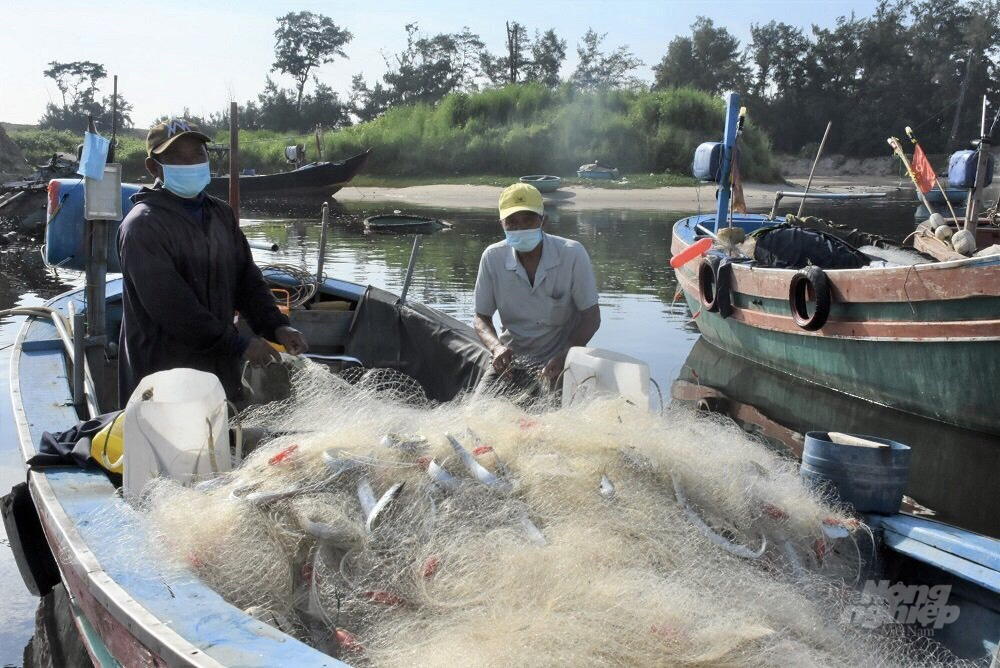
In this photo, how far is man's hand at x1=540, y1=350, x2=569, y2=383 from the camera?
498 centimetres

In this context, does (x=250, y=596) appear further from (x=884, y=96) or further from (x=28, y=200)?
(x=884, y=96)

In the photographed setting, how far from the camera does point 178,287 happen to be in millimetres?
4277

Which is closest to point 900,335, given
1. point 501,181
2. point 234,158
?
point 234,158

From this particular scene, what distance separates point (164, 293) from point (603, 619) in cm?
260

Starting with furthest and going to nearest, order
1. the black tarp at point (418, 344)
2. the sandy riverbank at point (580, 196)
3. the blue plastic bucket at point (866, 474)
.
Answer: the sandy riverbank at point (580, 196), the black tarp at point (418, 344), the blue plastic bucket at point (866, 474)

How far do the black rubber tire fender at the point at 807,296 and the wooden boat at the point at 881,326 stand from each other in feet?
0.03

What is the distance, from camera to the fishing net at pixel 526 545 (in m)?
2.63

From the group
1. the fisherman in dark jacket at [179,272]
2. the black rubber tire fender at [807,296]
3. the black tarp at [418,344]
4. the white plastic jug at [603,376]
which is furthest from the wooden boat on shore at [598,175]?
the fisherman in dark jacket at [179,272]

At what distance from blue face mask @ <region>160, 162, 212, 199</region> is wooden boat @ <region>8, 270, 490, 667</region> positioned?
1.33 meters

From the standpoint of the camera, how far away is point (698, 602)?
2754 millimetres

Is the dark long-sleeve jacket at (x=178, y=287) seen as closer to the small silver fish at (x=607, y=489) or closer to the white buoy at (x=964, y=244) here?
the small silver fish at (x=607, y=489)

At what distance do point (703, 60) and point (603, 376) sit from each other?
247ft

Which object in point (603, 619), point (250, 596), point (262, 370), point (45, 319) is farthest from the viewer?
point (45, 319)

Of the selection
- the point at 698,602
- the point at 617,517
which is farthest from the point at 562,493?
the point at 698,602
